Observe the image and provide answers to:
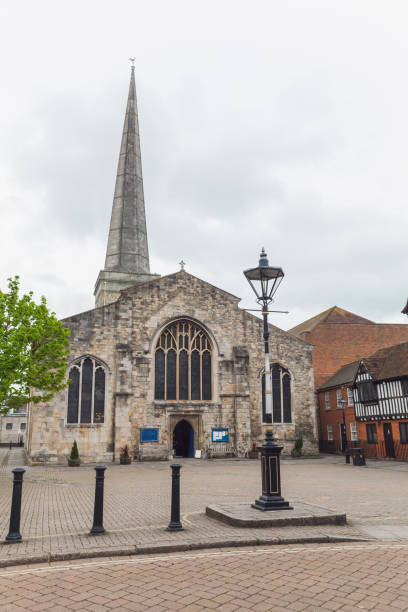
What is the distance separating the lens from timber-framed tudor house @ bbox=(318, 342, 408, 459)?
27.1m

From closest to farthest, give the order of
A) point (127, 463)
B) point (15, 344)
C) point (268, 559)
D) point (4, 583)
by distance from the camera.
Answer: point (4, 583)
point (268, 559)
point (15, 344)
point (127, 463)

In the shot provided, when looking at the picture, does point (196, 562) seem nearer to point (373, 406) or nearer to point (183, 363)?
point (183, 363)

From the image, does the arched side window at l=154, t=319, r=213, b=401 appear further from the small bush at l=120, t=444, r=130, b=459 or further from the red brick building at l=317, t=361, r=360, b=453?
the red brick building at l=317, t=361, r=360, b=453

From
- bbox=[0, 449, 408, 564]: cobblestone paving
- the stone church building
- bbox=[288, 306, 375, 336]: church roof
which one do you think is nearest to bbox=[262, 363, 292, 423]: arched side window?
the stone church building

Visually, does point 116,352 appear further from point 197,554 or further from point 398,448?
point 197,554

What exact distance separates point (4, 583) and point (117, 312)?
23575 mm

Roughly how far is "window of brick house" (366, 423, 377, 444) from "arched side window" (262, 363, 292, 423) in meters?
4.97

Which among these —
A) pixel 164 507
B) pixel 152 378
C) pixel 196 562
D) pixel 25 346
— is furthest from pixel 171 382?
pixel 196 562

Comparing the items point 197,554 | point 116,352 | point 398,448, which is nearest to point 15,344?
point 116,352

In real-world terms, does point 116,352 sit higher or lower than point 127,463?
higher

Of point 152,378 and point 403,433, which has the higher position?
point 152,378

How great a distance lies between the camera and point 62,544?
6.90 m

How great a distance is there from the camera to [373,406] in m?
29.5

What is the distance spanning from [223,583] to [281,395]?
26576 millimetres
